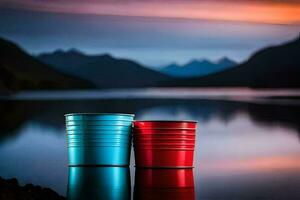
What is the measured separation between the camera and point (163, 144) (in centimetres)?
605

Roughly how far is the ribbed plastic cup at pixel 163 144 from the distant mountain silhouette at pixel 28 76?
143cm

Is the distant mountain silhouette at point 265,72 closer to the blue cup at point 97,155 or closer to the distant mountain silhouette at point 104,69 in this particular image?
the distant mountain silhouette at point 104,69

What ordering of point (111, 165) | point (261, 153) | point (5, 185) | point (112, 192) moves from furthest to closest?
point (261, 153) < point (111, 165) < point (5, 185) < point (112, 192)

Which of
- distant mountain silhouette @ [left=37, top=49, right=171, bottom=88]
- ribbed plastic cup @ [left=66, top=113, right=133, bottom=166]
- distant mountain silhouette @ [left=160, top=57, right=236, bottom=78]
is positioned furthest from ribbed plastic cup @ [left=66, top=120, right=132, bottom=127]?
distant mountain silhouette @ [left=160, top=57, right=236, bottom=78]

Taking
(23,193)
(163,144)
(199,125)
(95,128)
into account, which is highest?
(199,125)

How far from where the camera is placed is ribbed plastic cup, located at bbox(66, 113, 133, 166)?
5.95m

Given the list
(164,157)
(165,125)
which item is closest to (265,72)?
(165,125)

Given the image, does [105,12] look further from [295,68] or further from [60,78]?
[295,68]

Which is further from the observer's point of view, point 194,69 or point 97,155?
point 194,69

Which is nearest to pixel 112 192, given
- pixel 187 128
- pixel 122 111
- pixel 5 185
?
pixel 5 185

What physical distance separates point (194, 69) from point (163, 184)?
2.17m

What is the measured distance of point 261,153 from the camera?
7.33 metres

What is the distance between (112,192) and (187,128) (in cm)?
132

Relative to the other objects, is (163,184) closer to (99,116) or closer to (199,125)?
(99,116)
